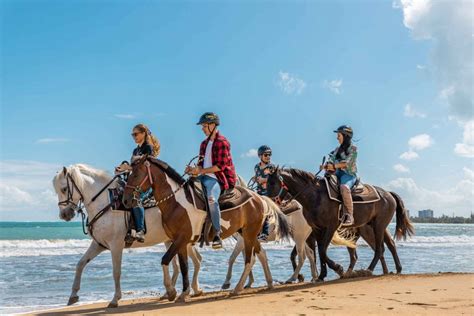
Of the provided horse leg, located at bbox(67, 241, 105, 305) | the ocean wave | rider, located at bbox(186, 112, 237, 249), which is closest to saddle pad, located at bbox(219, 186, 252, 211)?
rider, located at bbox(186, 112, 237, 249)

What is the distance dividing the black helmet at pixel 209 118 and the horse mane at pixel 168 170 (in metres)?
0.87

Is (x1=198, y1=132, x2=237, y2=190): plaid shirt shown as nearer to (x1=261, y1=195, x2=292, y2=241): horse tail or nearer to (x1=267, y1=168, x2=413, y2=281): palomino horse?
(x1=261, y1=195, x2=292, y2=241): horse tail

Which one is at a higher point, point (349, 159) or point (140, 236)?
point (349, 159)

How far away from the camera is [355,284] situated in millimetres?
9203

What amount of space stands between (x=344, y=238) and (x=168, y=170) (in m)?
5.49

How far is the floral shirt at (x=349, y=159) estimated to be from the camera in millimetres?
10281

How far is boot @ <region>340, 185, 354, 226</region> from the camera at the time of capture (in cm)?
1012

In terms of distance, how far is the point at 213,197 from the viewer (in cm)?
797

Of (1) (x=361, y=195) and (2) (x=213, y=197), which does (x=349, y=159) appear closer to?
(1) (x=361, y=195)

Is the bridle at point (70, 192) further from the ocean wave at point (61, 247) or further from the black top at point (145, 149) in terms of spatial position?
the ocean wave at point (61, 247)

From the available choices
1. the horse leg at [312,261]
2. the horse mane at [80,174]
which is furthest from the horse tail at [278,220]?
the horse mane at [80,174]

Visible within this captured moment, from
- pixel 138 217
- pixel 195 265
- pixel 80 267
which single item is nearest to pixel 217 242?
pixel 138 217

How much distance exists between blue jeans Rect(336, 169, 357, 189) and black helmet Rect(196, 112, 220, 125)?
339 centimetres

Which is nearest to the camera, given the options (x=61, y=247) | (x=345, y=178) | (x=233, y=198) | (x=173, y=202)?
(x=173, y=202)
